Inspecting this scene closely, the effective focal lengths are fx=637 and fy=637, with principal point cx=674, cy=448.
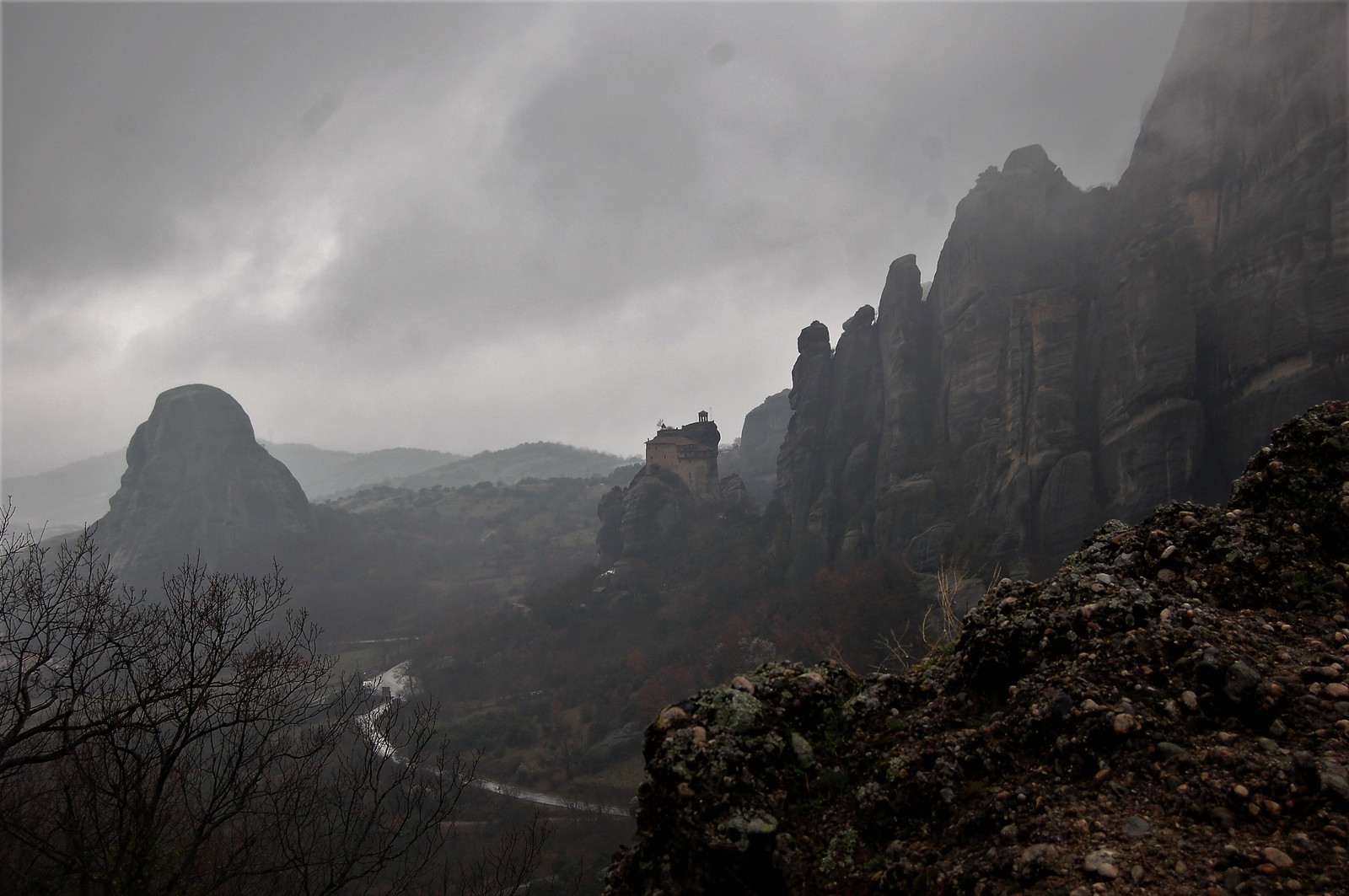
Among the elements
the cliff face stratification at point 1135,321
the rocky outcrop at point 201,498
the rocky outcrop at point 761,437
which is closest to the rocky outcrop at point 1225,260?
the cliff face stratification at point 1135,321

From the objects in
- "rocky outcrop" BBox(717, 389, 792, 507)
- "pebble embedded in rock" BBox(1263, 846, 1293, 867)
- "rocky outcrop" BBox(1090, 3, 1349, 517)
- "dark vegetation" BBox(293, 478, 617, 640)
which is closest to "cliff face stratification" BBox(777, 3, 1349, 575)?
"rocky outcrop" BBox(1090, 3, 1349, 517)

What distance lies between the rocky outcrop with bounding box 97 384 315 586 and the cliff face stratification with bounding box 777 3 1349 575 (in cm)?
9526

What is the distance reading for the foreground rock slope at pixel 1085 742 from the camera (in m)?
3.14

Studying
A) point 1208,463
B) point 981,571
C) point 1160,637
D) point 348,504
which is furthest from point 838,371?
point 348,504

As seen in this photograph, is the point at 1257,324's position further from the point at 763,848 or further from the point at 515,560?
the point at 515,560

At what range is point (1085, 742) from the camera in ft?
12.4

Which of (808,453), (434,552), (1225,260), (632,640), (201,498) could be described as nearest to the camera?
(1225,260)

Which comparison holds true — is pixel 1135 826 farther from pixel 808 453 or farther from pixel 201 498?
pixel 201 498

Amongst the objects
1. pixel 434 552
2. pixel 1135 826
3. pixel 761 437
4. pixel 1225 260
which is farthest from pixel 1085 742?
pixel 761 437

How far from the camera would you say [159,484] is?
355 ft

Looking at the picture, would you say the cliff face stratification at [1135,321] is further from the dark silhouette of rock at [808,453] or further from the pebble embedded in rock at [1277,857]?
the pebble embedded in rock at [1277,857]

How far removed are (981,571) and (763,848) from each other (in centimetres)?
4559

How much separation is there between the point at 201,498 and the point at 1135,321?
424 feet

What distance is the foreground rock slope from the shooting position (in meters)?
3.14
